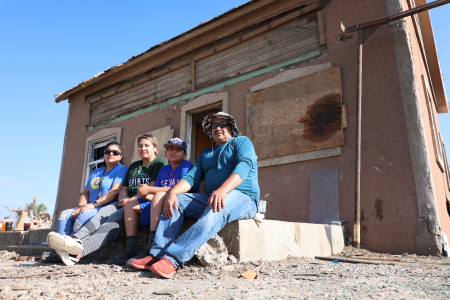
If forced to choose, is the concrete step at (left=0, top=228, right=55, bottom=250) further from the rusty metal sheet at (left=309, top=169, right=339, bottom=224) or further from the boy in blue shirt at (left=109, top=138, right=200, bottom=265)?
the rusty metal sheet at (left=309, top=169, right=339, bottom=224)

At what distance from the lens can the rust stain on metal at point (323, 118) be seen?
481 centimetres

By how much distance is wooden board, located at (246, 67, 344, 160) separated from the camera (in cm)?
487

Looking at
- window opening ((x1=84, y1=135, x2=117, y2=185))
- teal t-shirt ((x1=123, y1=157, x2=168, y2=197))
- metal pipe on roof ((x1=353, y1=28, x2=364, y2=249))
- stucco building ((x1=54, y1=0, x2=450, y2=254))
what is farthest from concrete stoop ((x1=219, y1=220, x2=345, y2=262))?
window opening ((x1=84, y1=135, x2=117, y2=185))

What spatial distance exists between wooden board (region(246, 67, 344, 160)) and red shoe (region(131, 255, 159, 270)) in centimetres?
315

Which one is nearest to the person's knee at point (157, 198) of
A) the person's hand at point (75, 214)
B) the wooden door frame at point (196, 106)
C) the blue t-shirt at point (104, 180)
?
the blue t-shirt at point (104, 180)

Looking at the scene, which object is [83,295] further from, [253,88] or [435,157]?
[435,157]

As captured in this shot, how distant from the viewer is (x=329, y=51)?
519 cm

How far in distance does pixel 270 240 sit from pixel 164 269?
Answer: 1.06 m

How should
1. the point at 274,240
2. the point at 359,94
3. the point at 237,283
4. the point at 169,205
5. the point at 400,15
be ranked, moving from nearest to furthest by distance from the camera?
the point at 237,283
the point at 169,205
the point at 274,240
the point at 400,15
the point at 359,94

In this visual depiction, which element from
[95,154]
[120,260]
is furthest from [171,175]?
[95,154]

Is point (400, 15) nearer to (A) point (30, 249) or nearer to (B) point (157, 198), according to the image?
(B) point (157, 198)

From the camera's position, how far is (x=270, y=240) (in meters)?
2.93

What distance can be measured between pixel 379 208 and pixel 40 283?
12.6 ft

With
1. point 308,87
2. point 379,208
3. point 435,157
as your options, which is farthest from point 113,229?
point 435,157
